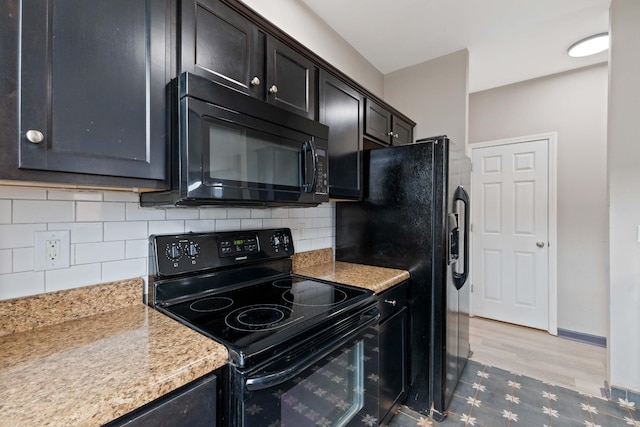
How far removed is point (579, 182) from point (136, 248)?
148 inches

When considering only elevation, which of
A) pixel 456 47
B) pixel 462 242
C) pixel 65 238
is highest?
pixel 456 47

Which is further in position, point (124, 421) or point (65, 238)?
point (65, 238)

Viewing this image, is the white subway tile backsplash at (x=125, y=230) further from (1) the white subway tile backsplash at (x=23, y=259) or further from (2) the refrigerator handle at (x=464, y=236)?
(2) the refrigerator handle at (x=464, y=236)

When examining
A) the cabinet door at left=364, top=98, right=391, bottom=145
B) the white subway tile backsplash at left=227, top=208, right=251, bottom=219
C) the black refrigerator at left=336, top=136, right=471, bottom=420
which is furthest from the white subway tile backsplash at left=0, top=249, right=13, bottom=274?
the cabinet door at left=364, top=98, right=391, bottom=145

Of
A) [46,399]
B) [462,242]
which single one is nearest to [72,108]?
[46,399]

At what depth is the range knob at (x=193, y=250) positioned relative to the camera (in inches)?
51.2

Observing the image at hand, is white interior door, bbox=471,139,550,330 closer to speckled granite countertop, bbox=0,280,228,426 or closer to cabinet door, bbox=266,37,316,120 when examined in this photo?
cabinet door, bbox=266,37,316,120

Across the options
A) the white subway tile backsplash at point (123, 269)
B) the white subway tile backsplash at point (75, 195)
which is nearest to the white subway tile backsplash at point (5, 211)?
the white subway tile backsplash at point (75, 195)

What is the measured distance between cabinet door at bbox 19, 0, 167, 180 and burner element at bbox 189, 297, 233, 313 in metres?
0.55

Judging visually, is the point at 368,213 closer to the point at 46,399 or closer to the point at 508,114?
the point at 46,399

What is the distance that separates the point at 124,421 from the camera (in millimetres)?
638

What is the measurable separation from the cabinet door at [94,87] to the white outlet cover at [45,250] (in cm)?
38

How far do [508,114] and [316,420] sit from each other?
11.8ft

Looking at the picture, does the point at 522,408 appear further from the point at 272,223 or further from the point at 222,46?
the point at 222,46
